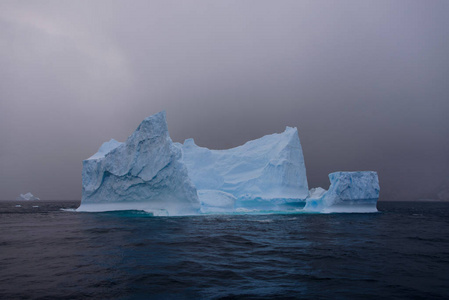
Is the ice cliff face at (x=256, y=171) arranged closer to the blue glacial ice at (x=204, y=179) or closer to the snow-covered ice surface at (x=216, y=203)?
the blue glacial ice at (x=204, y=179)

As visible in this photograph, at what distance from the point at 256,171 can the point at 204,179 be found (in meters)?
6.18

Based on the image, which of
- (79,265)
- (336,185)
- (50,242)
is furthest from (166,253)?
(336,185)

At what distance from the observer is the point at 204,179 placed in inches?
1283

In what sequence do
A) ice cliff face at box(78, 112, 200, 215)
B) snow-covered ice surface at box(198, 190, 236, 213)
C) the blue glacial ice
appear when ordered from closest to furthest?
ice cliff face at box(78, 112, 200, 215) < the blue glacial ice < snow-covered ice surface at box(198, 190, 236, 213)

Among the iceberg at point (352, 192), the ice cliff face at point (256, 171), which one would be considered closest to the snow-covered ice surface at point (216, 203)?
the ice cliff face at point (256, 171)

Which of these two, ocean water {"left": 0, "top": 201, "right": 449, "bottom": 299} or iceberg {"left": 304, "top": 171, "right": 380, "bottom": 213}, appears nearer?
ocean water {"left": 0, "top": 201, "right": 449, "bottom": 299}

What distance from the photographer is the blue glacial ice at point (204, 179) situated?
2033 cm

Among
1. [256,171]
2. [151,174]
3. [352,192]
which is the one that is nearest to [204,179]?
[256,171]

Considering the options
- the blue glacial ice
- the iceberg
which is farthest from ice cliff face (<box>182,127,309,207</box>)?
the iceberg

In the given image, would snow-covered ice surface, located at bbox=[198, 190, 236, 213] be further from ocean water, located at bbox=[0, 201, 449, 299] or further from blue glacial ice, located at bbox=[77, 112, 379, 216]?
ocean water, located at bbox=[0, 201, 449, 299]

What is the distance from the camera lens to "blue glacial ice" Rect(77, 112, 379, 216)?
→ 20.3 metres

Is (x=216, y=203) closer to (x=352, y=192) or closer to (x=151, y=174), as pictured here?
(x=151, y=174)

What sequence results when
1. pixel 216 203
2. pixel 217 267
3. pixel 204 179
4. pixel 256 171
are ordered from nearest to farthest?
pixel 217 267
pixel 216 203
pixel 204 179
pixel 256 171

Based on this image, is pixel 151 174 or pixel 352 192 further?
pixel 352 192
